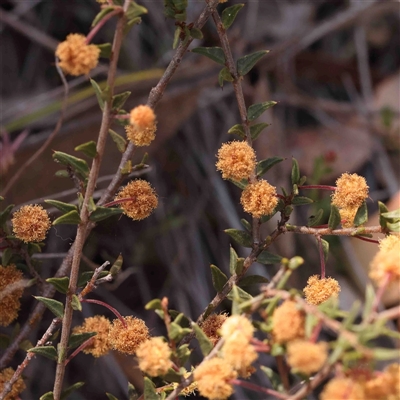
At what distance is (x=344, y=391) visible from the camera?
77 centimetres

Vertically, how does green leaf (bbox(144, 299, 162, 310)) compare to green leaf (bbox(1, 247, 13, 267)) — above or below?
below

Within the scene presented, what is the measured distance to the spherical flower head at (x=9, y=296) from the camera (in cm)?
127

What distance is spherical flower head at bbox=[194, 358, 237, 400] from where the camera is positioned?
0.87 meters

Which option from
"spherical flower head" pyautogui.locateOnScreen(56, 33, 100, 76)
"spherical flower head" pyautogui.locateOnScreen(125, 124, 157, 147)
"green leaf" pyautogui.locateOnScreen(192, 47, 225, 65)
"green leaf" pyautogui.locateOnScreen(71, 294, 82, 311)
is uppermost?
"spherical flower head" pyautogui.locateOnScreen(56, 33, 100, 76)

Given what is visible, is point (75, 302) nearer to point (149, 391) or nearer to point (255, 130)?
point (149, 391)

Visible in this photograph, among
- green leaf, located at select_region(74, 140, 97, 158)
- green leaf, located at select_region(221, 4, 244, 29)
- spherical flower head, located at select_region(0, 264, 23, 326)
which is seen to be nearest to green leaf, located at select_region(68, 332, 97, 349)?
spherical flower head, located at select_region(0, 264, 23, 326)

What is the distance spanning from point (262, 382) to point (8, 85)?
6.77 feet

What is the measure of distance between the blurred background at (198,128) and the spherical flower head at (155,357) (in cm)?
112

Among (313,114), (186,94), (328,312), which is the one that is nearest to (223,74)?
(328,312)

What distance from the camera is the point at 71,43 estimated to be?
3.03ft

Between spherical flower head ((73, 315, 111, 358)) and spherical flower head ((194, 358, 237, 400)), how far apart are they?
0.42 meters

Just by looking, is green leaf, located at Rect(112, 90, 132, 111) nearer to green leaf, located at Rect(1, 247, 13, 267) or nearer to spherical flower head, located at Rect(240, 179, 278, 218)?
spherical flower head, located at Rect(240, 179, 278, 218)

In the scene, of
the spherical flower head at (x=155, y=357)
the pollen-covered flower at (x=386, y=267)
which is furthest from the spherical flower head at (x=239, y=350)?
the pollen-covered flower at (x=386, y=267)

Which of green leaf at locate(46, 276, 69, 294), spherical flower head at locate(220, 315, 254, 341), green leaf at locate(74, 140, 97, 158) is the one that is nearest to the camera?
spherical flower head at locate(220, 315, 254, 341)
